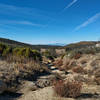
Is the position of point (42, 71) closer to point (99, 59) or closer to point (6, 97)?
point (6, 97)

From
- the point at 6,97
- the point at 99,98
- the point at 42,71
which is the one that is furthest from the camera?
the point at 42,71

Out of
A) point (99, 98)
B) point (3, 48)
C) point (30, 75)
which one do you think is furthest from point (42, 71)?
point (3, 48)

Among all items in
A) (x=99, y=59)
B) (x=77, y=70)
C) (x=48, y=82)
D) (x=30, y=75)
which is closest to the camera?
(x=48, y=82)

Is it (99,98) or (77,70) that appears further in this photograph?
(77,70)

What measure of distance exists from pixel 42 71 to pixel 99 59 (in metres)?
6.27

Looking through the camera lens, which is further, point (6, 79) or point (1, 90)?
point (6, 79)

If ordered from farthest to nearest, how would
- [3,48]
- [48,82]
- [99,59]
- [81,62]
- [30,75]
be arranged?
[3,48], [81,62], [99,59], [30,75], [48,82]

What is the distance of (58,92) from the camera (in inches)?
169

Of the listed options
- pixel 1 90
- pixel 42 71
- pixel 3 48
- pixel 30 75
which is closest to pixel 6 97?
pixel 1 90

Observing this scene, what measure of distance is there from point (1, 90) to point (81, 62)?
33.7 feet

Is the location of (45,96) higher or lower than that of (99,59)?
lower

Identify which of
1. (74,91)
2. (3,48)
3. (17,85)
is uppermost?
(3,48)

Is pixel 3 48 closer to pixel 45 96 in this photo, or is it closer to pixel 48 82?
pixel 48 82

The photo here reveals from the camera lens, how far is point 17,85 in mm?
6012
